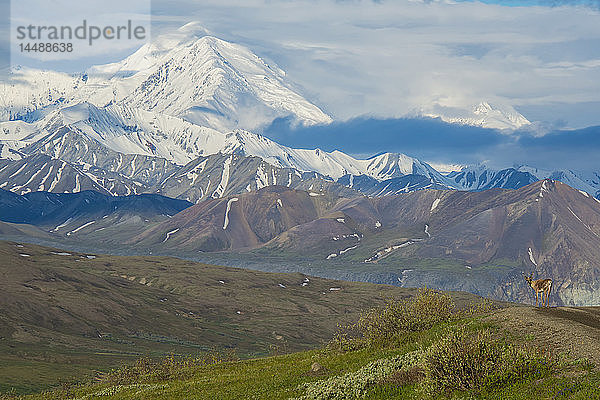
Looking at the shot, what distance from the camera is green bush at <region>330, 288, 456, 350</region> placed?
4356cm

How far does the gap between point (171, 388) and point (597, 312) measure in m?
28.4

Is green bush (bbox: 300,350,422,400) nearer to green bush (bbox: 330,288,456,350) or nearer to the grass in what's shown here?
the grass

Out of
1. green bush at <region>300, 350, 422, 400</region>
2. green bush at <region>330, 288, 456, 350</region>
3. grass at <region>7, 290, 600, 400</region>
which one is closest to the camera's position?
grass at <region>7, 290, 600, 400</region>

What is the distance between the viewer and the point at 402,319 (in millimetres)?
44500

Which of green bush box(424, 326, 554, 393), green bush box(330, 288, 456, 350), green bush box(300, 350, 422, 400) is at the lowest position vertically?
green bush box(330, 288, 456, 350)

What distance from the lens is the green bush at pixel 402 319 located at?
143ft

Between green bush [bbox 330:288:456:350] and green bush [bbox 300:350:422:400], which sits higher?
green bush [bbox 300:350:422:400]

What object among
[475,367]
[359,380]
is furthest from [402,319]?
[475,367]

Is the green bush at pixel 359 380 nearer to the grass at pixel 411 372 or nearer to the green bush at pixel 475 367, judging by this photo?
the grass at pixel 411 372

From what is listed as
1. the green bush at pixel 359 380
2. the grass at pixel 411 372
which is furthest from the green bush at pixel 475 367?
the green bush at pixel 359 380

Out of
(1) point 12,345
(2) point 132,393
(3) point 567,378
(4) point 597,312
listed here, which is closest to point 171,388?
(2) point 132,393

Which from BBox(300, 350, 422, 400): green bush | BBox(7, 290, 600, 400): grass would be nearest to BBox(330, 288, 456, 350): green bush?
BBox(7, 290, 600, 400): grass

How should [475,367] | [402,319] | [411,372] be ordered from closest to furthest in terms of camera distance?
[475,367]
[411,372]
[402,319]

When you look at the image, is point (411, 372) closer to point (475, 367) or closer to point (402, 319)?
point (475, 367)
